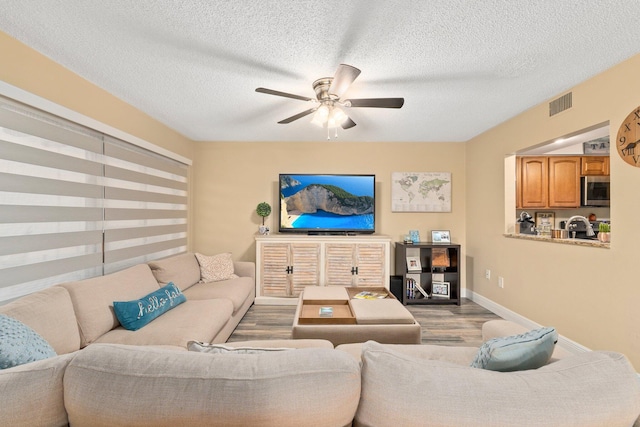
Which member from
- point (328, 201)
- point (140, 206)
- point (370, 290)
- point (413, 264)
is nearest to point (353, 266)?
point (370, 290)

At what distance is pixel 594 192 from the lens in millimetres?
4477

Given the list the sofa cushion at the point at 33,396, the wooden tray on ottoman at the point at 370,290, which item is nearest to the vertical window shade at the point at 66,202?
the sofa cushion at the point at 33,396

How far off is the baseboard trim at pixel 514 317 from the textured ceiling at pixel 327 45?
232 cm

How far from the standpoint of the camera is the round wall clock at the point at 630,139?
2.17 metres

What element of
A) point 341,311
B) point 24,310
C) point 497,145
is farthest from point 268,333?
point 497,145

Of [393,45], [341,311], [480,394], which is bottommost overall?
[341,311]

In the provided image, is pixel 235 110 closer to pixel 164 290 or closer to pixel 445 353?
pixel 164 290

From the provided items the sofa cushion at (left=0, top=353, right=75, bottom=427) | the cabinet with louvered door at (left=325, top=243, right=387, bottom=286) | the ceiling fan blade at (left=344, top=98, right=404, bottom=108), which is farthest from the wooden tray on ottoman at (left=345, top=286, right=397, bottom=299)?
the sofa cushion at (left=0, top=353, right=75, bottom=427)

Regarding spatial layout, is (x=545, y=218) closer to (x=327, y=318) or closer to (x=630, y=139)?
(x=630, y=139)

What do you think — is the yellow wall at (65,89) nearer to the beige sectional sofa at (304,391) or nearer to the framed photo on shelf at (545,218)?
the beige sectional sofa at (304,391)

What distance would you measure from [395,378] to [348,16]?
6.04 ft

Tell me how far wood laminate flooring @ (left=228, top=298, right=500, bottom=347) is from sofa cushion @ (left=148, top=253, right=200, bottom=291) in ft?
2.53

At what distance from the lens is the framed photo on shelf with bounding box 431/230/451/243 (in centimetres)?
457

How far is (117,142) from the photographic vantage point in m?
2.98
